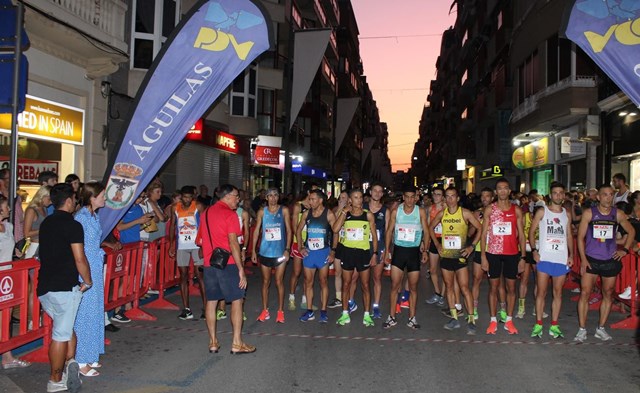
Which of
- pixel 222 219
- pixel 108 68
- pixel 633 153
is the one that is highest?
pixel 108 68

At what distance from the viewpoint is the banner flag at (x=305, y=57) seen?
1639cm

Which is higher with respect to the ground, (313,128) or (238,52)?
(313,128)

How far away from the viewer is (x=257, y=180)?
31.1 meters

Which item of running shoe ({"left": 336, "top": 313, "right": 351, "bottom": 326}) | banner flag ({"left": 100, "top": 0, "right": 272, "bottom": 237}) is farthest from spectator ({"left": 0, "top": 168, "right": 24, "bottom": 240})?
running shoe ({"left": 336, "top": 313, "right": 351, "bottom": 326})

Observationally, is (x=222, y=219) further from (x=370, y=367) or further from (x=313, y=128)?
(x=313, y=128)

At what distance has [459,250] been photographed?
7746 millimetres

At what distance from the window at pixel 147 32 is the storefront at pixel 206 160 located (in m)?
2.68

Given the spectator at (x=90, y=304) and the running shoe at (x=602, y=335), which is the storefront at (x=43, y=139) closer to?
the spectator at (x=90, y=304)

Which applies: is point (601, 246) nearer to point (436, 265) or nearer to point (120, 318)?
point (436, 265)

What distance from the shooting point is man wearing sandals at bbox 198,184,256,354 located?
6.35 meters

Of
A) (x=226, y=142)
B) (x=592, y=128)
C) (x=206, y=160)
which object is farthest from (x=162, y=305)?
(x=592, y=128)

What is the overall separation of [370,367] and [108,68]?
10.3 m

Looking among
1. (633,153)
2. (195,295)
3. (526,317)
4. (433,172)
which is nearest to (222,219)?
(195,295)

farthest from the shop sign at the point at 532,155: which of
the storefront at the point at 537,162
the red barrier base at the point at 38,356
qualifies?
the red barrier base at the point at 38,356
